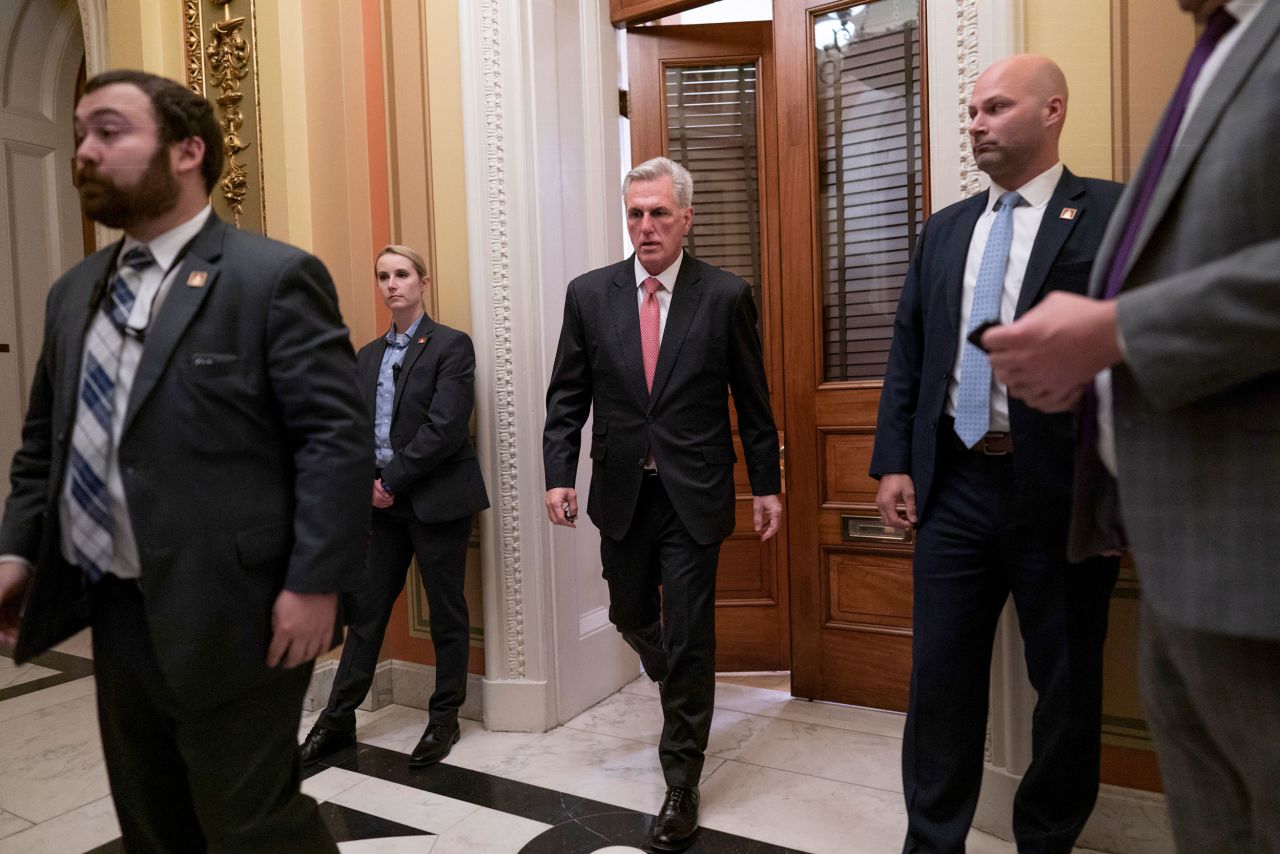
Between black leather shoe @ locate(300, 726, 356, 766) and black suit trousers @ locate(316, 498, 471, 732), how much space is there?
21 mm

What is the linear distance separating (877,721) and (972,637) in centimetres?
124

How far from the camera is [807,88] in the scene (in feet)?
9.81

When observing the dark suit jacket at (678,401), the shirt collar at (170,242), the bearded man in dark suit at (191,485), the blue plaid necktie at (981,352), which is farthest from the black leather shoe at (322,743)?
the blue plaid necktie at (981,352)

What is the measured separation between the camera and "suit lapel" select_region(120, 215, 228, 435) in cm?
124

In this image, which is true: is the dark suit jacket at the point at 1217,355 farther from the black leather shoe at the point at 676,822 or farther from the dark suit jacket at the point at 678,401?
the black leather shoe at the point at 676,822

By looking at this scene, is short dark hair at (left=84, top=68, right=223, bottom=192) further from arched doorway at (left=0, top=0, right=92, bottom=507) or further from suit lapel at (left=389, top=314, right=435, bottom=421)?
arched doorway at (left=0, top=0, right=92, bottom=507)

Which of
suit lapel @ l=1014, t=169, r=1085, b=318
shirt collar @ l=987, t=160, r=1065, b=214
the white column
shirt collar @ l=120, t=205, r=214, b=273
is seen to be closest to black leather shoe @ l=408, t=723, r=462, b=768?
the white column

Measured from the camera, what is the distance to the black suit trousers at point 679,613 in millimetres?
2246

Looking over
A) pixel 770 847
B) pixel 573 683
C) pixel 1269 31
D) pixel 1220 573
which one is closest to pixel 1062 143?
pixel 1269 31

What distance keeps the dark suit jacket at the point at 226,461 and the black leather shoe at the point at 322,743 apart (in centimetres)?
153

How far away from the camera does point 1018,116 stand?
1.75m

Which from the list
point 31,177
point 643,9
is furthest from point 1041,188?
point 31,177

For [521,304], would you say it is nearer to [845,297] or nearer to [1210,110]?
[845,297]

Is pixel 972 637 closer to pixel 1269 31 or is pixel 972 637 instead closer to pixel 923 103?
pixel 1269 31
